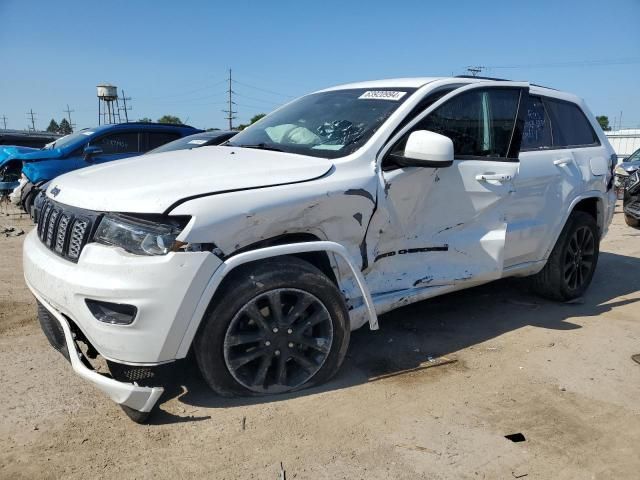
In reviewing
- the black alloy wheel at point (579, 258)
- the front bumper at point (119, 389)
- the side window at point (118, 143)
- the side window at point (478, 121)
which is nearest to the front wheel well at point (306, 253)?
the front bumper at point (119, 389)

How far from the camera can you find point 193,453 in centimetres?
252

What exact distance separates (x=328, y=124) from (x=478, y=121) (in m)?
1.13

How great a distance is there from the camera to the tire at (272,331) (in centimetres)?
275

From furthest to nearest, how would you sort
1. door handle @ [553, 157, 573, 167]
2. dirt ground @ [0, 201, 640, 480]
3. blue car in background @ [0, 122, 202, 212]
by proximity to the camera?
blue car in background @ [0, 122, 202, 212] < door handle @ [553, 157, 573, 167] < dirt ground @ [0, 201, 640, 480]

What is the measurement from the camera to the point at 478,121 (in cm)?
392

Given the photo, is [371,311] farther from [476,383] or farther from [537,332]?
[537,332]

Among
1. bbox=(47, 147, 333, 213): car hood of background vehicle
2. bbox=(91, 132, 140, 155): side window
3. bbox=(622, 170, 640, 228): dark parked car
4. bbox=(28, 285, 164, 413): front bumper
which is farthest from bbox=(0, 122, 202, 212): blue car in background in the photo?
bbox=(622, 170, 640, 228): dark parked car

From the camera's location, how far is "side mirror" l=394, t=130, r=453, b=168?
3182 mm

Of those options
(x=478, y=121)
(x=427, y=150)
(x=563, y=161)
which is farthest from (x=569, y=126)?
(x=427, y=150)

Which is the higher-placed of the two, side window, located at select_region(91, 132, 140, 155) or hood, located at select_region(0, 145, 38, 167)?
side window, located at select_region(91, 132, 140, 155)

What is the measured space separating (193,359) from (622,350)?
9.90 feet

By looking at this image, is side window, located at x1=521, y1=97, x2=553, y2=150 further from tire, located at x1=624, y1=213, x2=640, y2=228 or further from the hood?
the hood

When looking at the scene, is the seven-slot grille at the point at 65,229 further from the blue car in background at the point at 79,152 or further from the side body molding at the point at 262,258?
the blue car in background at the point at 79,152

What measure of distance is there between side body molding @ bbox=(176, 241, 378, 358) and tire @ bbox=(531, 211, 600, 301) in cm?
239
